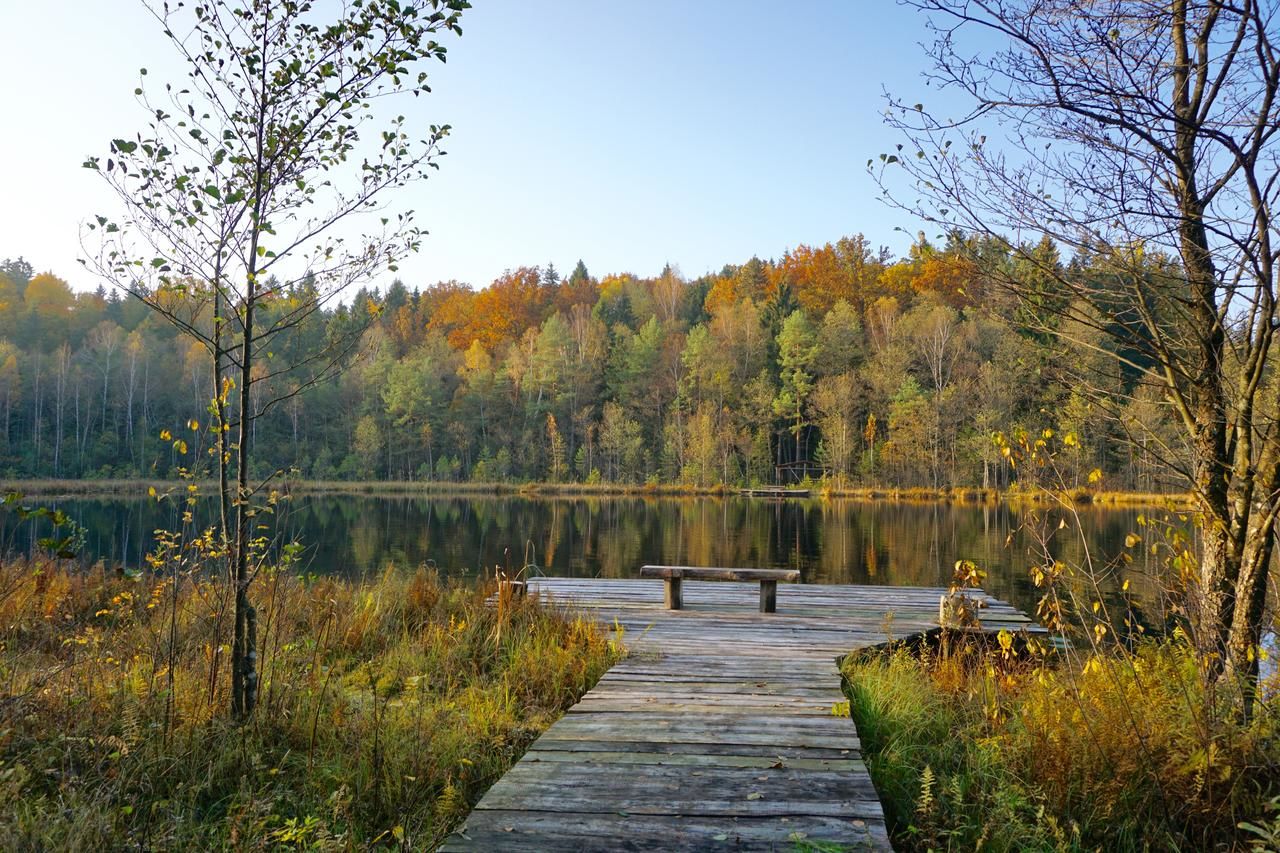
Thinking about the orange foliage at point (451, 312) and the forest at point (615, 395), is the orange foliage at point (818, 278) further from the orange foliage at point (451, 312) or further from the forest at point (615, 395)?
the orange foliage at point (451, 312)

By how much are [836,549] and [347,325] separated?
17.0 metres

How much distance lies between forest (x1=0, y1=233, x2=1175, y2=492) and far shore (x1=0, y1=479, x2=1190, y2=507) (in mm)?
1381

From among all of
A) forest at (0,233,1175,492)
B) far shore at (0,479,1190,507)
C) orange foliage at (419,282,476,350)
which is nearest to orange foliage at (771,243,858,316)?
forest at (0,233,1175,492)

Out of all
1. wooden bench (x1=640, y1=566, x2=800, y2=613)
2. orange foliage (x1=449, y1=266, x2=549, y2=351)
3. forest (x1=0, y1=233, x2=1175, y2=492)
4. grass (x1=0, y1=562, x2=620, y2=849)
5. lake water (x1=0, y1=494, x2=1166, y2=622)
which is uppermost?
orange foliage (x1=449, y1=266, x2=549, y2=351)

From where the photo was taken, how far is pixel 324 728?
14.0ft

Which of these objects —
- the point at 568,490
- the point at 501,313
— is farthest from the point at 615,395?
the point at 501,313

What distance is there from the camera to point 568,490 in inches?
1986

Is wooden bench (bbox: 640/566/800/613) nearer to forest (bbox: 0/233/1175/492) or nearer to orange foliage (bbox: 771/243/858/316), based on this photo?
forest (bbox: 0/233/1175/492)

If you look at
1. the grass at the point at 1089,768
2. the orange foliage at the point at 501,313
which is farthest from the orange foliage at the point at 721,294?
the grass at the point at 1089,768

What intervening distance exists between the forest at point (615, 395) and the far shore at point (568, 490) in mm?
1381

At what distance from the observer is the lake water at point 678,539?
50.9 feet

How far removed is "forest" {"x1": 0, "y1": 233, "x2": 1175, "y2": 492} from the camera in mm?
47812

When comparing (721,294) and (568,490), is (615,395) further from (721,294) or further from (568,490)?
(721,294)

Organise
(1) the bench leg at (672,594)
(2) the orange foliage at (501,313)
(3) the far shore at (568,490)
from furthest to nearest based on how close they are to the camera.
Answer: (2) the orange foliage at (501,313)
(3) the far shore at (568,490)
(1) the bench leg at (672,594)
